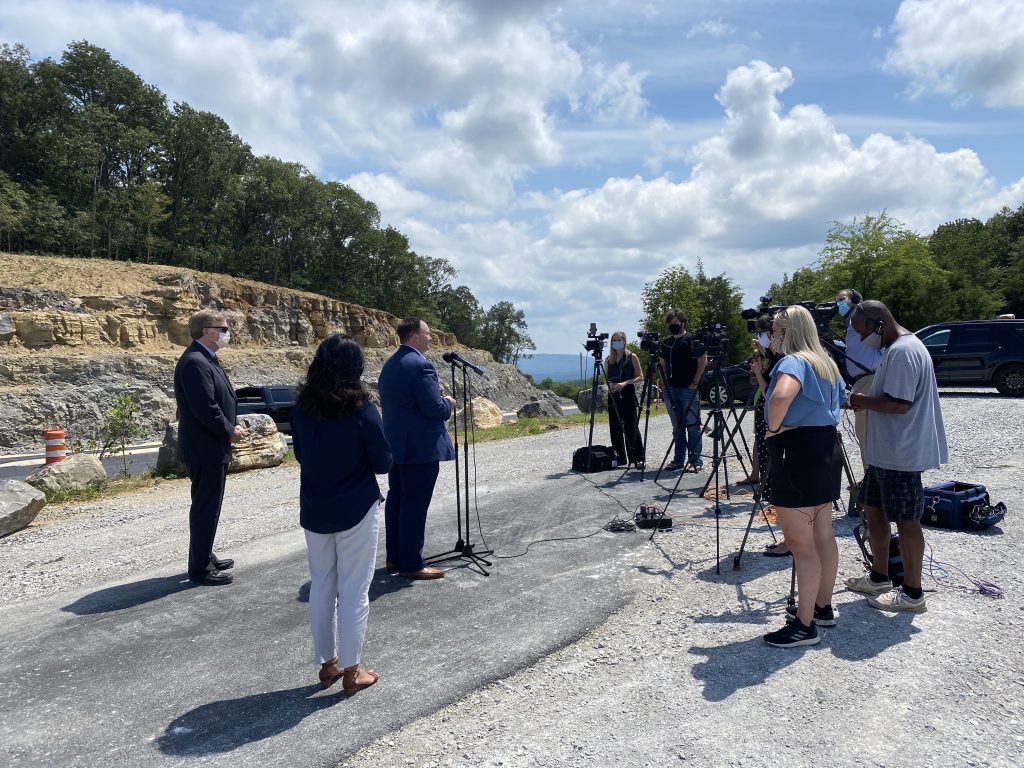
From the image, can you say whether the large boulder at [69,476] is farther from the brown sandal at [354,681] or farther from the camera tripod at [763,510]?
the camera tripod at [763,510]

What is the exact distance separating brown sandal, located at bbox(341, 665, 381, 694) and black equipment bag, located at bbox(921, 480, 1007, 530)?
511cm

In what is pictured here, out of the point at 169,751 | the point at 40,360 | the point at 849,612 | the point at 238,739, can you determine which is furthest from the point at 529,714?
the point at 40,360

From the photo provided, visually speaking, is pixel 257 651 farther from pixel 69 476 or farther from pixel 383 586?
pixel 69 476

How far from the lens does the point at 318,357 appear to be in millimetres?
3482

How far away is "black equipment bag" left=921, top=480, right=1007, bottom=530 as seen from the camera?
19.5 feet

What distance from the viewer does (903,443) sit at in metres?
4.16

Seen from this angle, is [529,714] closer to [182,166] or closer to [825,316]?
[825,316]

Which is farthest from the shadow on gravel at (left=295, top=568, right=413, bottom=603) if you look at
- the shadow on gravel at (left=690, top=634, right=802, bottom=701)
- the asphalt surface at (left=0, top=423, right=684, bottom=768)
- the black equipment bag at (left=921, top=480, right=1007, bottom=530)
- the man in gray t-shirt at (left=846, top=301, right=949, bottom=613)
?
the black equipment bag at (left=921, top=480, right=1007, bottom=530)

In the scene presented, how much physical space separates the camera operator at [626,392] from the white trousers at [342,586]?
6.27 m

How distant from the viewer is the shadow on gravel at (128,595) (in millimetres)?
4816

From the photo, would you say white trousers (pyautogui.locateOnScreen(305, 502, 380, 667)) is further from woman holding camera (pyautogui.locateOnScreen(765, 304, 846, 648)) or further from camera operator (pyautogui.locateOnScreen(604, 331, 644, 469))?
camera operator (pyautogui.locateOnScreen(604, 331, 644, 469))

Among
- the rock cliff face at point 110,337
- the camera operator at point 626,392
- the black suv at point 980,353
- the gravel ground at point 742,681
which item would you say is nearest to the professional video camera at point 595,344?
the camera operator at point 626,392

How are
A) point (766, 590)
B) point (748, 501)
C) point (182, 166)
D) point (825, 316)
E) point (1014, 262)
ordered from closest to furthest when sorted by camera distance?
1. point (766, 590)
2. point (825, 316)
3. point (748, 501)
4. point (1014, 262)
5. point (182, 166)

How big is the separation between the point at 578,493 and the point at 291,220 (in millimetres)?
50878
